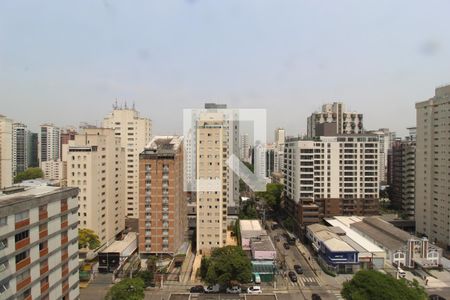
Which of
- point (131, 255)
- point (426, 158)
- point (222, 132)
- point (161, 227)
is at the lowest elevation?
point (131, 255)

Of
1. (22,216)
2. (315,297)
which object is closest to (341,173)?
(315,297)

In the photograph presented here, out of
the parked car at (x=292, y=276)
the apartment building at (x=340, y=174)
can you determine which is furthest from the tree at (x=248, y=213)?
the parked car at (x=292, y=276)

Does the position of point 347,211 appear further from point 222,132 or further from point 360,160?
point 222,132

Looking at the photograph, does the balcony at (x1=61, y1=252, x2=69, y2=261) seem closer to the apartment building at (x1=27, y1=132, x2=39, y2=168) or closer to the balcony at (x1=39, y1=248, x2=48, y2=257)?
the balcony at (x1=39, y1=248, x2=48, y2=257)

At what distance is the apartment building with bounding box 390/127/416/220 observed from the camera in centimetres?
3016

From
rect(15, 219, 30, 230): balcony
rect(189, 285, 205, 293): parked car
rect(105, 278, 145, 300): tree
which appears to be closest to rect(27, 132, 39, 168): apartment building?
rect(189, 285, 205, 293): parked car

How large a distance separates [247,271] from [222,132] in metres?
8.52

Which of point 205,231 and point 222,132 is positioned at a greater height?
point 222,132

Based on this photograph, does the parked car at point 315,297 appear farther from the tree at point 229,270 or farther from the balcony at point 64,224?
the balcony at point 64,224

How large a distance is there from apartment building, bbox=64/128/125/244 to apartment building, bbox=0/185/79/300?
9.87 meters

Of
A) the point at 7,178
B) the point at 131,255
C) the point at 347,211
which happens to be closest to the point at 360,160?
the point at 347,211

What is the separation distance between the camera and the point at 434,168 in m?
23.6

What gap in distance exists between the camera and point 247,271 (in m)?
15.7

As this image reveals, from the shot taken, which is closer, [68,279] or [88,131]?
[68,279]
